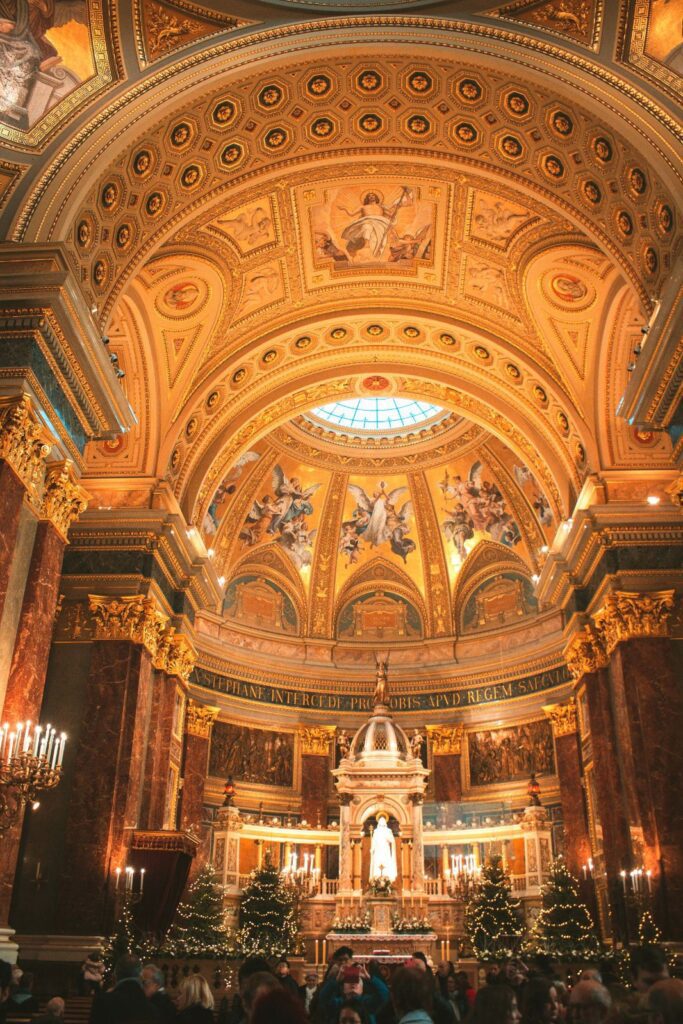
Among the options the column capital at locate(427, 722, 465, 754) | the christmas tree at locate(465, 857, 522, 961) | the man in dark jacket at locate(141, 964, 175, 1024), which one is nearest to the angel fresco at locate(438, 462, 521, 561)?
the column capital at locate(427, 722, 465, 754)

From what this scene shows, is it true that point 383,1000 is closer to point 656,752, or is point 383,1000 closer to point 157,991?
point 157,991

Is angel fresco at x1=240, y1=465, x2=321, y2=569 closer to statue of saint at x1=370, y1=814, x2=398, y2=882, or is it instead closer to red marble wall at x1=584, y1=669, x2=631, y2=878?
statue of saint at x1=370, y1=814, x2=398, y2=882

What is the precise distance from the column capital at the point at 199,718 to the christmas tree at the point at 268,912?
422 cm

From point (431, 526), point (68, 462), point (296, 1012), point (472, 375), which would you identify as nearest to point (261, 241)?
point (472, 375)

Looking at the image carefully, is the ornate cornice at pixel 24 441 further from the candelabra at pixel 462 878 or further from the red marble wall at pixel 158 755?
the candelabra at pixel 462 878

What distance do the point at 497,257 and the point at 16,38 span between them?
975 centimetres

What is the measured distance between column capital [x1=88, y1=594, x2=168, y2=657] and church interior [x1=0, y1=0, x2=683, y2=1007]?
5 centimetres

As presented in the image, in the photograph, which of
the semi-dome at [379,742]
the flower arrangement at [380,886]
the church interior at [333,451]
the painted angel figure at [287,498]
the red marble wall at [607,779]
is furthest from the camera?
the painted angel figure at [287,498]

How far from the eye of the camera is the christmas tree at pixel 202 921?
16.1m

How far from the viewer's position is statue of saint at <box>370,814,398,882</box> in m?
23.3

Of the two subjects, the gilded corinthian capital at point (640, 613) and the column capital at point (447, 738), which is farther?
the column capital at point (447, 738)

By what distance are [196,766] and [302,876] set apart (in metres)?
4.10

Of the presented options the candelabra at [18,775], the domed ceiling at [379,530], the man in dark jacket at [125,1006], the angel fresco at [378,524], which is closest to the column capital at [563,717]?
the domed ceiling at [379,530]

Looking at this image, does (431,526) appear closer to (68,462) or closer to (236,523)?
(236,523)
